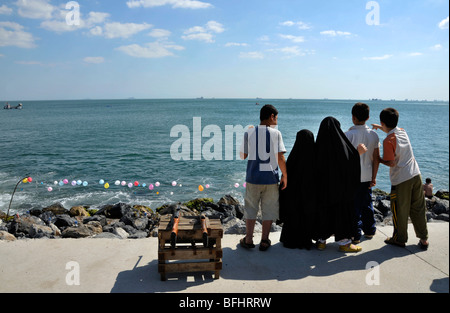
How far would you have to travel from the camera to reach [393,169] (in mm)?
4980

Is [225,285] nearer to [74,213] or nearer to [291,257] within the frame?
[291,257]

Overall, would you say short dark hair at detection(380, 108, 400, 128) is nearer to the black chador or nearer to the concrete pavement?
the black chador

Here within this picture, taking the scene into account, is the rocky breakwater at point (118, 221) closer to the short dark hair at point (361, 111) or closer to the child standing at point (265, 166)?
the child standing at point (265, 166)

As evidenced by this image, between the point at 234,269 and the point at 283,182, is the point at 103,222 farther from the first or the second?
the point at 283,182

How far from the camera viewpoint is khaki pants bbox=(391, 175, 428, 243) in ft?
16.1

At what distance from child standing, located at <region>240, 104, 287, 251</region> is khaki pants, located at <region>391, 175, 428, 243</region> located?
1737 mm

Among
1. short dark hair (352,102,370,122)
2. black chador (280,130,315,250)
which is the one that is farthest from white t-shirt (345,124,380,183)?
→ black chador (280,130,315,250)

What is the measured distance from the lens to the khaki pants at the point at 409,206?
491 cm

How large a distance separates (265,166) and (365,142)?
1.57 m

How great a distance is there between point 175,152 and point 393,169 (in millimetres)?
24051

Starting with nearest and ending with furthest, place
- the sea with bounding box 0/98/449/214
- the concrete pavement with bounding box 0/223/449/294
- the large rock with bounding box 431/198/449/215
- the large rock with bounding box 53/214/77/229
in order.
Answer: the concrete pavement with bounding box 0/223/449/294
the large rock with bounding box 53/214/77/229
the large rock with bounding box 431/198/449/215
the sea with bounding box 0/98/449/214

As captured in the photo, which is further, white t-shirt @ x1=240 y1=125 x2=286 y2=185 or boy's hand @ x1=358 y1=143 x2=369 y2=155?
boy's hand @ x1=358 y1=143 x2=369 y2=155

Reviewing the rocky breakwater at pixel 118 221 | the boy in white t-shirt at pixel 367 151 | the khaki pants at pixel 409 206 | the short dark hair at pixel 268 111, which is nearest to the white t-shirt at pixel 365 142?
the boy in white t-shirt at pixel 367 151
